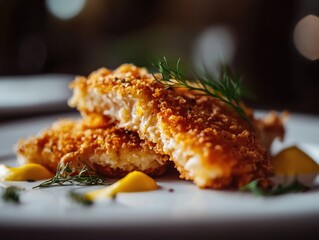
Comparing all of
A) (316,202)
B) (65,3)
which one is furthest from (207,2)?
(316,202)

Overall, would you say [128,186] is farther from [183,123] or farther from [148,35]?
[148,35]

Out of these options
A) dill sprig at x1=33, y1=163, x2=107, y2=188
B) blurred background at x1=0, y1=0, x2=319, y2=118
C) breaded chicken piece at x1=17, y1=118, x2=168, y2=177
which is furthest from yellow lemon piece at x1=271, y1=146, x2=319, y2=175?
blurred background at x1=0, y1=0, x2=319, y2=118

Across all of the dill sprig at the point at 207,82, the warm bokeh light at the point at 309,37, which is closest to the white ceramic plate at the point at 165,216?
the dill sprig at the point at 207,82

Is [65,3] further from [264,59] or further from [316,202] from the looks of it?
[316,202]

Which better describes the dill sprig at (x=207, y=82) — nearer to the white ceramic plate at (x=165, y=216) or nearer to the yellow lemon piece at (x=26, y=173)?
the white ceramic plate at (x=165, y=216)

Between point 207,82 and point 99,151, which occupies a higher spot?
point 207,82

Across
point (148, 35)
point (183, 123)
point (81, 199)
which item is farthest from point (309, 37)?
point (81, 199)

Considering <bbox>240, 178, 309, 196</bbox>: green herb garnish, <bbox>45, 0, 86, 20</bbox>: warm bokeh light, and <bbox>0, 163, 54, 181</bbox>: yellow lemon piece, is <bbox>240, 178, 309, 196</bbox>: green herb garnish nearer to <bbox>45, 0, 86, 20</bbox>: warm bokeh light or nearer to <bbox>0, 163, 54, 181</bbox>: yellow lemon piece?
<bbox>0, 163, 54, 181</bbox>: yellow lemon piece
